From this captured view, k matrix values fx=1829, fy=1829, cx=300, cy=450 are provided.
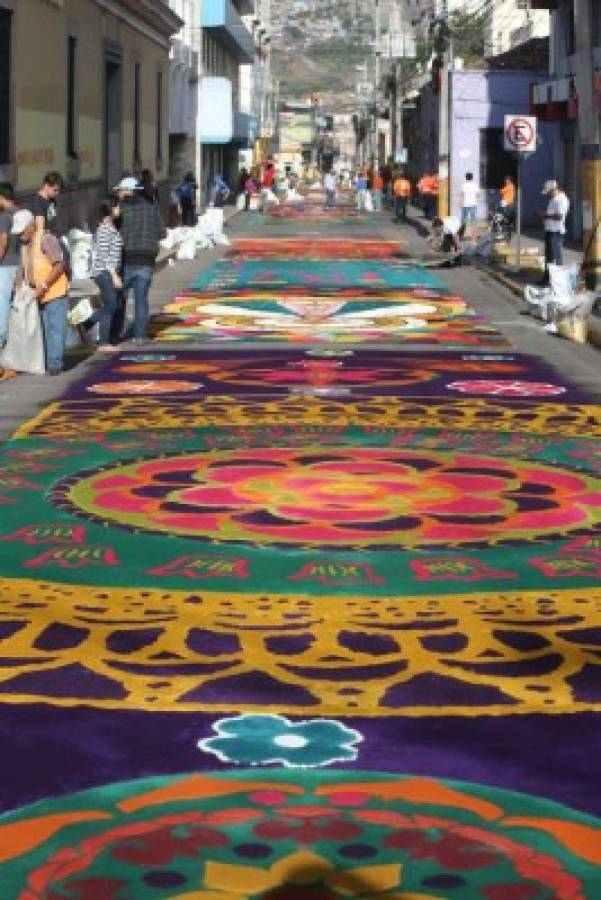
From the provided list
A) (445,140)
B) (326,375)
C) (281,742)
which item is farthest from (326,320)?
(445,140)

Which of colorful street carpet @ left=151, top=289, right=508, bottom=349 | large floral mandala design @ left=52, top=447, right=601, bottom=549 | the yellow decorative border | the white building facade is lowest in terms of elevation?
the yellow decorative border

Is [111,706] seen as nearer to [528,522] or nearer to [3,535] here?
[3,535]

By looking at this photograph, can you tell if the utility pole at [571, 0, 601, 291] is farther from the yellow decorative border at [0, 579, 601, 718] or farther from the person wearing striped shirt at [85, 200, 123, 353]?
the yellow decorative border at [0, 579, 601, 718]

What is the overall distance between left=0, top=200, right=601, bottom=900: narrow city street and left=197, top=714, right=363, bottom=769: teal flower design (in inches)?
0.5

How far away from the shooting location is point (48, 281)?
Answer: 56.7 ft

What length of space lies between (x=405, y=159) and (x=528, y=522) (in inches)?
3018

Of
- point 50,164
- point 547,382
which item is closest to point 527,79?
point 50,164

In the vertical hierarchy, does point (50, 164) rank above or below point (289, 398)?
above

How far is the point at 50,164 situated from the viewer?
3017 centimetres

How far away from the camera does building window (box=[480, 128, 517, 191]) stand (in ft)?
199

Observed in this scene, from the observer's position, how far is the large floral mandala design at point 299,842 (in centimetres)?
513

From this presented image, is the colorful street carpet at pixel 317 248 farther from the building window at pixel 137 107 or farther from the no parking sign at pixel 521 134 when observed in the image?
the no parking sign at pixel 521 134

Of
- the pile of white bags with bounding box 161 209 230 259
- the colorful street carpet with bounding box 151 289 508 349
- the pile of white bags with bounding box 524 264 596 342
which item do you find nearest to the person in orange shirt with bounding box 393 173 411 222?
the pile of white bags with bounding box 161 209 230 259

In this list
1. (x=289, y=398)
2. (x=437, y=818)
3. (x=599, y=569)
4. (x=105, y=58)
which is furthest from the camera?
(x=105, y=58)
